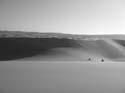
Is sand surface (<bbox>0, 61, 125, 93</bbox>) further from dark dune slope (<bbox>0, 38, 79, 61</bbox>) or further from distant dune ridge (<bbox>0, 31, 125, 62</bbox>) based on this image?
dark dune slope (<bbox>0, 38, 79, 61</bbox>)

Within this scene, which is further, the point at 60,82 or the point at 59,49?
the point at 59,49

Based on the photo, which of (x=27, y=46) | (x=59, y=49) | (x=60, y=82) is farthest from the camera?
(x=27, y=46)

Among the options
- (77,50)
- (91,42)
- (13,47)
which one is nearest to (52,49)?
(77,50)

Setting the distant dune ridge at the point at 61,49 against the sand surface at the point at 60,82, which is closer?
the sand surface at the point at 60,82

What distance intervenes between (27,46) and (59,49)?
322 centimetres

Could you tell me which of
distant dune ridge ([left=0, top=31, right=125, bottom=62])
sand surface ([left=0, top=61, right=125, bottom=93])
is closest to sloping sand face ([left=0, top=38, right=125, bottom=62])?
distant dune ridge ([left=0, top=31, right=125, bottom=62])

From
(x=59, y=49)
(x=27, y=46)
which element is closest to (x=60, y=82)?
(x=59, y=49)

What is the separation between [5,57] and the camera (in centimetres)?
1496

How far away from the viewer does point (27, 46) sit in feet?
59.4

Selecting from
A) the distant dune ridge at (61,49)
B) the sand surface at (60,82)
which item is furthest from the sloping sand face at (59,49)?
the sand surface at (60,82)

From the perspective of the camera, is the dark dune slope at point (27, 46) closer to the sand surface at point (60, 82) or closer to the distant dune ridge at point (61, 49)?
the distant dune ridge at point (61, 49)

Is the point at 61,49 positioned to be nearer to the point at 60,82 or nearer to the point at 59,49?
the point at 59,49

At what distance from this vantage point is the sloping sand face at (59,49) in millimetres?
15930

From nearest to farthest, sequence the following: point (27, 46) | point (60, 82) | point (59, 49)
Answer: point (60, 82) < point (59, 49) < point (27, 46)
